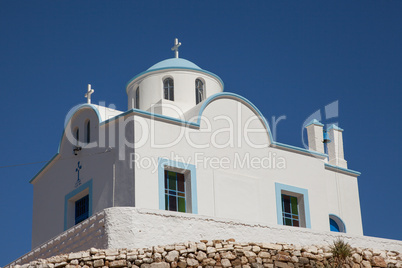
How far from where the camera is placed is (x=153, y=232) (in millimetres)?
18375

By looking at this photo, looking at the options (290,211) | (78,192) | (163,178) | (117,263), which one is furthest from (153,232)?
(290,211)

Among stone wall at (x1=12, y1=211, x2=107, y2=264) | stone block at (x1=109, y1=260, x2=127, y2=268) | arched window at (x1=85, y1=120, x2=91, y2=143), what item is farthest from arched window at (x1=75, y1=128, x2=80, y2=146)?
stone block at (x1=109, y1=260, x2=127, y2=268)

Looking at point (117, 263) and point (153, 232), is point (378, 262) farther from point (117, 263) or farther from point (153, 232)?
point (117, 263)

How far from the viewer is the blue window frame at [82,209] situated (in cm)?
2134

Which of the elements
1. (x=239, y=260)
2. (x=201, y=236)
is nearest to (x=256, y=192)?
(x=201, y=236)

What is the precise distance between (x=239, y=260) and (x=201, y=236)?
2080 mm

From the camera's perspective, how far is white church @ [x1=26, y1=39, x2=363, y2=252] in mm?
19906

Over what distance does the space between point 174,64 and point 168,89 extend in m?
0.90

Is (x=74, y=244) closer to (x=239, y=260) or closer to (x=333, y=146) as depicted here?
(x=239, y=260)

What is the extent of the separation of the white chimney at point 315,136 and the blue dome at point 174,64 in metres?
4.36

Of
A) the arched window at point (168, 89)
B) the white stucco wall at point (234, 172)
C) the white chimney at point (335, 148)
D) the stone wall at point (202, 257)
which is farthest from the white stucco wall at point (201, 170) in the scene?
the stone wall at point (202, 257)

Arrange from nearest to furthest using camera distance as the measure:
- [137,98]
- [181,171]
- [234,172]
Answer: [181,171], [234,172], [137,98]

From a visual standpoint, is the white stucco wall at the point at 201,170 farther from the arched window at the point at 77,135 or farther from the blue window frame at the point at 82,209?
the blue window frame at the point at 82,209

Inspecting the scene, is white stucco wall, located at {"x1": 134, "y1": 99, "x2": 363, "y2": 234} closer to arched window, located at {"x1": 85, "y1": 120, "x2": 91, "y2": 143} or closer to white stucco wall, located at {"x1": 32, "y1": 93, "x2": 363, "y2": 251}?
white stucco wall, located at {"x1": 32, "y1": 93, "x2": 363, "y2": 251}
